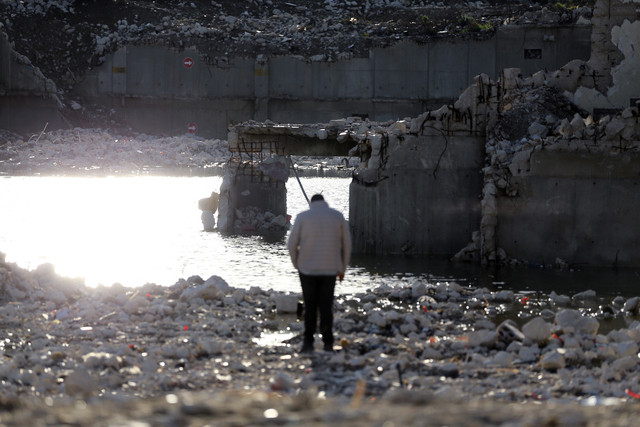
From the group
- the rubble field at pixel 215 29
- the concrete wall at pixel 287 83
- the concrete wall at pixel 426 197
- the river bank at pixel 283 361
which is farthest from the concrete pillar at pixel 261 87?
the river bank at pixel 283 361

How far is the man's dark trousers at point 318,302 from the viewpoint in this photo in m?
10.1

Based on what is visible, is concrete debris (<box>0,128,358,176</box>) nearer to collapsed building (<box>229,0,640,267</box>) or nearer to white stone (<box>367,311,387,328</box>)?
collapsed building (<box>229,0,640,267</box>)

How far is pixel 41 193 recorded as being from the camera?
3666 cm

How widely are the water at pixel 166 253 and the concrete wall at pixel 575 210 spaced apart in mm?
472

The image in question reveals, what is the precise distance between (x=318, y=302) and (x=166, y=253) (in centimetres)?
1166

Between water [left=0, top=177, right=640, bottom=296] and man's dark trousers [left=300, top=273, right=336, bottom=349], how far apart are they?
19.4 ft

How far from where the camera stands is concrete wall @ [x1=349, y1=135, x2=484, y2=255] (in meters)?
20.4

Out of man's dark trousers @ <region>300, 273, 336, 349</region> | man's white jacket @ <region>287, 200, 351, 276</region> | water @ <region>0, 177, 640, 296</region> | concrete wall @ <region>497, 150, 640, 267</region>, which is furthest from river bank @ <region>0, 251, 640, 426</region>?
concrete wall @ <region>497, 150, 640, 267</region>

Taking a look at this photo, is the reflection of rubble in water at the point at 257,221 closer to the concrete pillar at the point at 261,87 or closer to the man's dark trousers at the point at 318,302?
the man's dark trousers at the point at 318,302

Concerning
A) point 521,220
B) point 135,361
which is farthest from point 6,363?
point 521,220

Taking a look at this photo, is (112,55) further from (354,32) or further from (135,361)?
(135,361)

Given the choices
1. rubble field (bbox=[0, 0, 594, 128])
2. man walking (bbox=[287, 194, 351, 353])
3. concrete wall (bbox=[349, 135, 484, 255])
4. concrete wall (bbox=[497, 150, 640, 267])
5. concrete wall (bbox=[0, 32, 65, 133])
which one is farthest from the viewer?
rubble field (bbox=[0, 0, 594, 128])

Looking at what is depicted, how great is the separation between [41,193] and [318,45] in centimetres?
1989

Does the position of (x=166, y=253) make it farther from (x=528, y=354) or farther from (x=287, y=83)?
(x=287, y=83)
